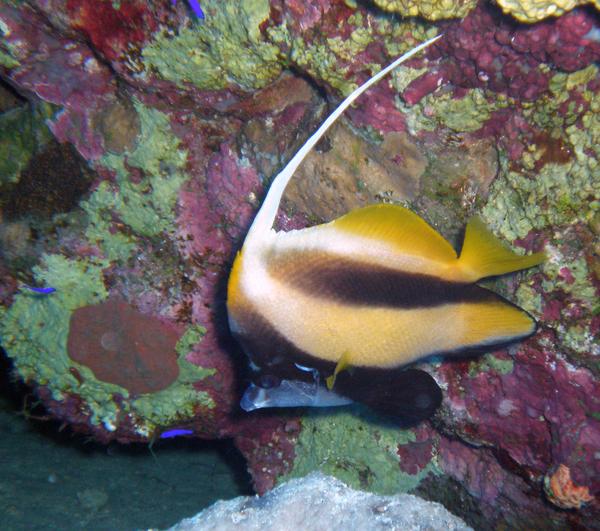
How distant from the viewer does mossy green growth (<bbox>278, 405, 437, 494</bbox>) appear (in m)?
3.68

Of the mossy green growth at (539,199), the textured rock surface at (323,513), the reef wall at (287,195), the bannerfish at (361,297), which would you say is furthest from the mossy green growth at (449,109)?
the textured rock surface at (323,513)

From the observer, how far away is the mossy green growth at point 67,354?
3.73 meters

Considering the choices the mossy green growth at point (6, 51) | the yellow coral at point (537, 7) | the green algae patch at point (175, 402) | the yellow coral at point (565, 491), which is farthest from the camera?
the green algae patch at point (175, 402)

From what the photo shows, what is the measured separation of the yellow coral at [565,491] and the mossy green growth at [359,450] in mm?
978

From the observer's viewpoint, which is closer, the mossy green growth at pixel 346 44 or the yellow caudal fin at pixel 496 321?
the yellow caudal fin at pixel 496 321

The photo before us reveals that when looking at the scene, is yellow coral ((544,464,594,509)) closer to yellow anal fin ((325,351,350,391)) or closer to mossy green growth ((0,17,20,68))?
yellow anal fin ((325,351,350,391))

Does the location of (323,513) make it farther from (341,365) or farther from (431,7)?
(431,7)

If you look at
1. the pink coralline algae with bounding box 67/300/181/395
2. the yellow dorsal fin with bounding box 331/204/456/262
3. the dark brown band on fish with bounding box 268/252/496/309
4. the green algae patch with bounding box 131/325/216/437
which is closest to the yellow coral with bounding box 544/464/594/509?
the dark brown band on fish with bounding box 268/252/496/309

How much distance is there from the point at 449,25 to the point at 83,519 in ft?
17.7

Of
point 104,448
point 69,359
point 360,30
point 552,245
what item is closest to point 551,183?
point 552,245

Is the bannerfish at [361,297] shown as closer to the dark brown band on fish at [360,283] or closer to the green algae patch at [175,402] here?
the dark brown band on fish at [360,283]

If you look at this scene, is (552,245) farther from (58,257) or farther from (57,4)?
(58,257)

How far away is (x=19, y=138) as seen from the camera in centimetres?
352

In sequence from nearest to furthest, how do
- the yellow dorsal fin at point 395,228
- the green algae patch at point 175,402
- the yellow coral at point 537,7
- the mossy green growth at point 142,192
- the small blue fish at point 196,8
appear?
the yellow dorsal fin at point 395,228 < the yellow coral at point 537,7 < the small blue fish at point 196,8 < the mossy green growth at point 142,192 < the green algae patch at point 175,402
